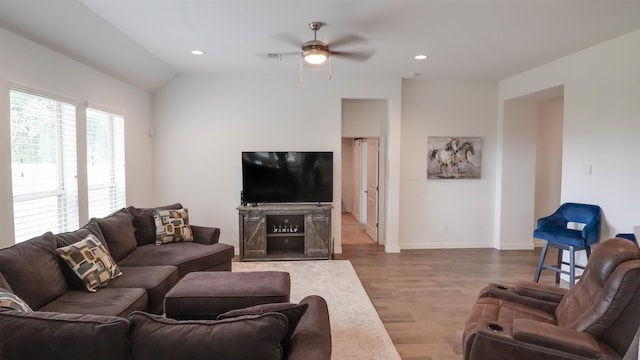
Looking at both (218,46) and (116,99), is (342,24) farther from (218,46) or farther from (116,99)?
(116,99)

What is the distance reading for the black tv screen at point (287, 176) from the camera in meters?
5.29

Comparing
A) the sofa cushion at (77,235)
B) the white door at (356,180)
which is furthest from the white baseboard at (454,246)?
the sofa cushion at (77,235)

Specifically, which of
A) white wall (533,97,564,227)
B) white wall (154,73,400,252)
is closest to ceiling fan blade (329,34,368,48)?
white wall (154,73,400,252)

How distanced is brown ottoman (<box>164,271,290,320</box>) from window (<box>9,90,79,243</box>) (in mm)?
1547

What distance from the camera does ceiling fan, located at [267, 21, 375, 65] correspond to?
11.0 ft

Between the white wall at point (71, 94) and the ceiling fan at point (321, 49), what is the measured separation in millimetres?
2151

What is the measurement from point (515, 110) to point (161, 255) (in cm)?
565

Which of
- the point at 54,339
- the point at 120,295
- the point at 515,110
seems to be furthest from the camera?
the point at 515,110

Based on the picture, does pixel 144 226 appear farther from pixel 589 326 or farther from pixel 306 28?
pixel 589 326

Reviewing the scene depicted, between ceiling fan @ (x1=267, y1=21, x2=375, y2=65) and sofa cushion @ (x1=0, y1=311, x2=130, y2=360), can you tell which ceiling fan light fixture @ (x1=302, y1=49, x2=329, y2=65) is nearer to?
ceiling fan @ (x1=267, y1=21, x2=375, y2=65)

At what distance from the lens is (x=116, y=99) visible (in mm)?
4520

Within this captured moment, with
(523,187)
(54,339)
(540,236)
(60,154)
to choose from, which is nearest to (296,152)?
(60,154)

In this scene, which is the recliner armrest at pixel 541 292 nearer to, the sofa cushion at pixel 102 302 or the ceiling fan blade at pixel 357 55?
the sofa cushion at pixel 102 302

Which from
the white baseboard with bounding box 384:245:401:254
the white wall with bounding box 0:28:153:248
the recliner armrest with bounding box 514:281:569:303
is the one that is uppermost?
the white wall with bounding box 0:28:153:248
